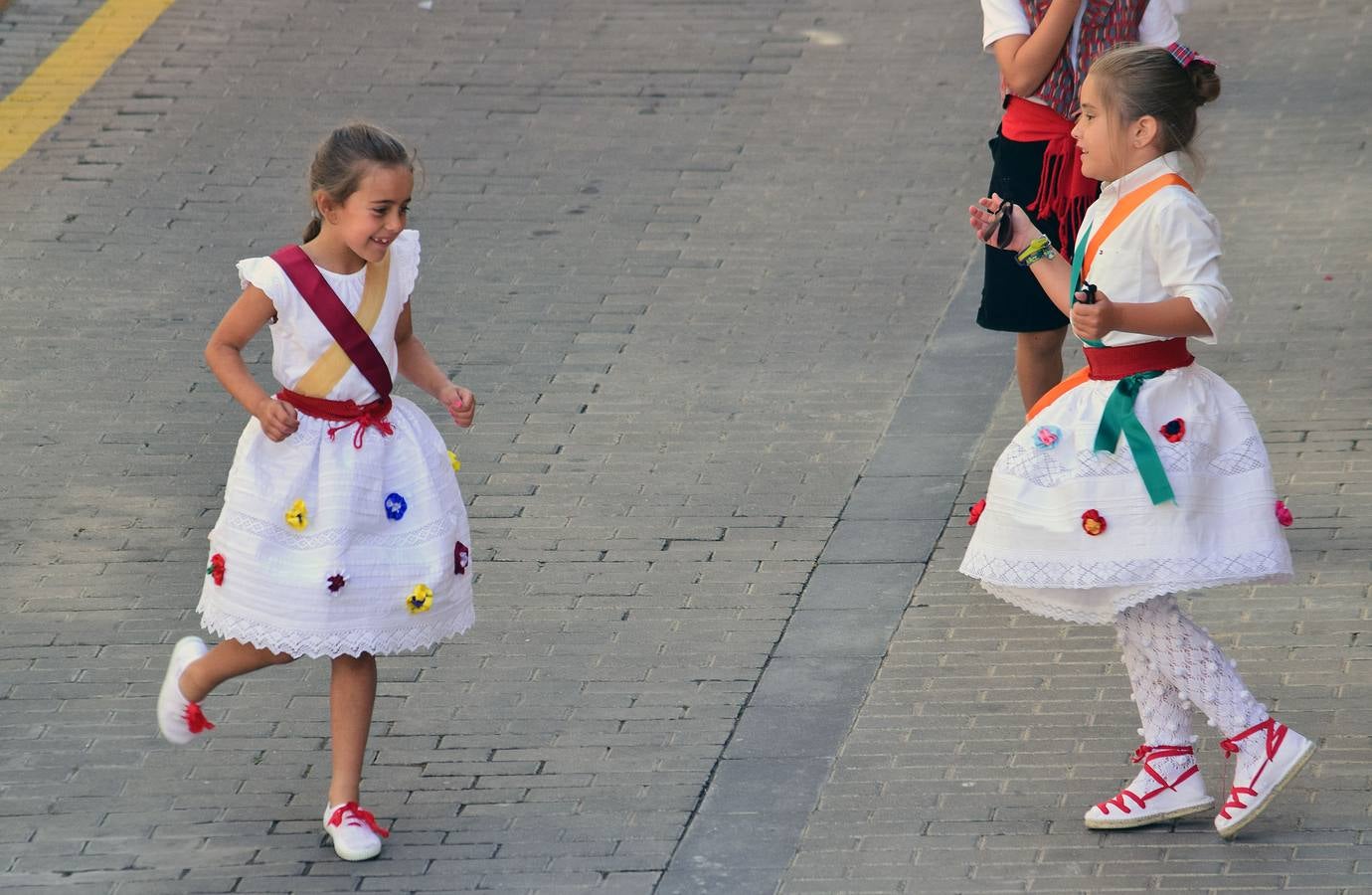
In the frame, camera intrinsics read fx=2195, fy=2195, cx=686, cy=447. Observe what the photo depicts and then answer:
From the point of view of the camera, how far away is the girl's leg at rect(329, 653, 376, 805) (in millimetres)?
5133

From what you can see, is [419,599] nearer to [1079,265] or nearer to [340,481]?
[340,481]

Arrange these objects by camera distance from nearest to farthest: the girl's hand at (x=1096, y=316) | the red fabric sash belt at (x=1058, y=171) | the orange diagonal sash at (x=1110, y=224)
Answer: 1. the girl's hand at (x=1096, y=316)
2. the orange diagonal sash at (x=1110, y=224)
3. the red fabric sash belt at (x=1058, y=171)

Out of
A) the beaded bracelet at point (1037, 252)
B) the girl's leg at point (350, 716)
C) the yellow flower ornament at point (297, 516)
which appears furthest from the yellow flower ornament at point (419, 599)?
the beaded bracelet at point (1037, 252)

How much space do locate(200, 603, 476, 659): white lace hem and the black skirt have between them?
2367 millimetres

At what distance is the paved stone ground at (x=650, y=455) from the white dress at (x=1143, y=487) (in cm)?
67

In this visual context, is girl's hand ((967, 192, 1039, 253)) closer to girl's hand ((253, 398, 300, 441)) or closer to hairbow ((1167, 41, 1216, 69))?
hairbow ((1167, 41, 1216, 69))

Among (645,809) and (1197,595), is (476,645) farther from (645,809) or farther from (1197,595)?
(1197,595)

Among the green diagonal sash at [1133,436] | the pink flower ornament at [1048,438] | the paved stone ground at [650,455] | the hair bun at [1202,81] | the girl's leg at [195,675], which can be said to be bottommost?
the paved stone ground at [650,455]

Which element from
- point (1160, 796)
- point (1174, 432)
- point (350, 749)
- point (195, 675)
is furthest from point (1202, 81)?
point (195, 675)

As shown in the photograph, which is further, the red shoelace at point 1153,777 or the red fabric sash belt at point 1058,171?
the red fabric sash belt at point 1058,171

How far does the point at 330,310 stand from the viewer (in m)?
5.04

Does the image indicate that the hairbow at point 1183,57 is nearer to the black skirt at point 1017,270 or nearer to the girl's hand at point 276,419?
the black skirt at point 1017,270

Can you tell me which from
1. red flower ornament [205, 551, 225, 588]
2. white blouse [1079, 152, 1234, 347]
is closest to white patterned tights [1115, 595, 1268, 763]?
white blouse [1079, 152, 1234, 347]

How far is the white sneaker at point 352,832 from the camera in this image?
5156mm
